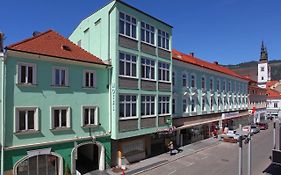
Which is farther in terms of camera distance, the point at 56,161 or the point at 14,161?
the point at 56,161

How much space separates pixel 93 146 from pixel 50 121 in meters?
6.10

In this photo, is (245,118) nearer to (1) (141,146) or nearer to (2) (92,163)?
(1) (141,146)

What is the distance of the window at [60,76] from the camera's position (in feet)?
55.6

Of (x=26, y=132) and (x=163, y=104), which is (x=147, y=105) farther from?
(x=26, y=132)

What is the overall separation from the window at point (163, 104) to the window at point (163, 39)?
5260mm

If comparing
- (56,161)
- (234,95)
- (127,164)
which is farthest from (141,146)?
(234,95)

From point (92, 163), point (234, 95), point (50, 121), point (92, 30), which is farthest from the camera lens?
point (234, 95)

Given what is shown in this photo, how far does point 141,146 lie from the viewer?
23.5m

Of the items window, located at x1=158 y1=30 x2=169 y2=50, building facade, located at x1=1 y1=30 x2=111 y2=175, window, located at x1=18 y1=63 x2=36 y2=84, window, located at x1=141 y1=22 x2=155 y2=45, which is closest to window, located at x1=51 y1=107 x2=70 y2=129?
building facade, located at x1=1 y1=30 x2=111 y2=175

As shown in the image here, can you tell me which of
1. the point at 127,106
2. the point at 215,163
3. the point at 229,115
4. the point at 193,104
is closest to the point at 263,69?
the point at 229,115

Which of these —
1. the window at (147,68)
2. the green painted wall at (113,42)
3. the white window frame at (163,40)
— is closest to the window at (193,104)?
the white window frame at (163,40)

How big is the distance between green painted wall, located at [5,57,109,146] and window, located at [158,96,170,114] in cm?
611

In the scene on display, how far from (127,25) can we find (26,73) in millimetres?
9278

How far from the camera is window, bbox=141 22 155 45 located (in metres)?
22.1
